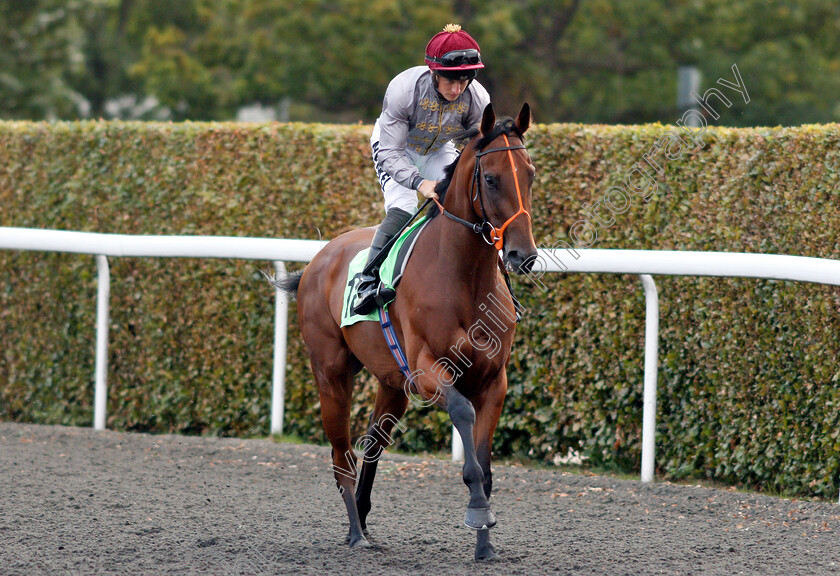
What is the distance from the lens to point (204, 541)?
4.54 meters

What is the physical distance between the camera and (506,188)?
3.92 metres

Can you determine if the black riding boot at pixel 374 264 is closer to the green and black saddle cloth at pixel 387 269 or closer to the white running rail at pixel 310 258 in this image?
the green and black saddle cloth at pixel 387 269

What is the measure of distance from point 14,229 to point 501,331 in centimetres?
447

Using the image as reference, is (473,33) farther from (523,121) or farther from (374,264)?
(523,121)

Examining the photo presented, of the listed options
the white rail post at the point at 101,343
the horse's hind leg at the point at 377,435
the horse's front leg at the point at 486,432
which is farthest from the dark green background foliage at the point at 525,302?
the horse's front leg at the point at 486,432

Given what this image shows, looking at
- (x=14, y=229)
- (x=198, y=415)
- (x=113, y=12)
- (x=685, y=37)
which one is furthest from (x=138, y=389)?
(x=113, y=12)

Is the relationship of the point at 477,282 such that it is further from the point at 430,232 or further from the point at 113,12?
the point at 113,12

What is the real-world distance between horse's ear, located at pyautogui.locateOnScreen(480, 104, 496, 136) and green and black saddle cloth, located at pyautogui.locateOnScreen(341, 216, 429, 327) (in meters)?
0.60

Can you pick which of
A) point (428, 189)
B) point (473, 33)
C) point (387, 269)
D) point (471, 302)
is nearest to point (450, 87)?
point (428, 189)

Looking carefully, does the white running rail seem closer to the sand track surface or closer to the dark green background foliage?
the dark green background foliage

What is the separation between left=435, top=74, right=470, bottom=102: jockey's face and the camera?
444 cm

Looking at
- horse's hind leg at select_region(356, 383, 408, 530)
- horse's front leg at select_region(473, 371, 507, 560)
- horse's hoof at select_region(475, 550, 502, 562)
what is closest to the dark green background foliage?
horse's hind leg at select_region(356, 383, 408, 530)

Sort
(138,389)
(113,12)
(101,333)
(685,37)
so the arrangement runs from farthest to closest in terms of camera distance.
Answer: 1. (113,12)
2. (685,37)
3. (138,389)
4. (101,333)

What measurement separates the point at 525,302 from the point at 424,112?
2.09m
